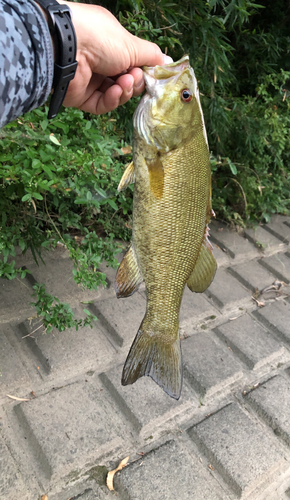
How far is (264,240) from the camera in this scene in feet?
13.8

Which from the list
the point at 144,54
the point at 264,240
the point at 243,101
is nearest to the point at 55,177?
the point at 144,54

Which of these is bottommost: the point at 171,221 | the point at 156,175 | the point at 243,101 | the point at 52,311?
the point at 52,311

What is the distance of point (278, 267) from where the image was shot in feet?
12.6

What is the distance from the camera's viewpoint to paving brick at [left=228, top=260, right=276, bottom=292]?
3.48 metres

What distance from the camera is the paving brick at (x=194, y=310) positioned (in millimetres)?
2862

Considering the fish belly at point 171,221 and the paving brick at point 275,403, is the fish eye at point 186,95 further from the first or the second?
the paving brick at point 275,403

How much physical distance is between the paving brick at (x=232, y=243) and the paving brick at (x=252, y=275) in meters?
0.13

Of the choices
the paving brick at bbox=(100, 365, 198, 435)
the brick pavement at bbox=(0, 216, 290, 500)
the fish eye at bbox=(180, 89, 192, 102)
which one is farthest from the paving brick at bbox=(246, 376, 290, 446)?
the fish eye at bbox=(180, 89, 192, 102)

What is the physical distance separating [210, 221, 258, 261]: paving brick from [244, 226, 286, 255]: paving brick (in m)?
0.08

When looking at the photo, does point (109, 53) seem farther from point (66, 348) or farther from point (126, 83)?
point (66, 348)

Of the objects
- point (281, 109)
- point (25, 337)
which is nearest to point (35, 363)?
point (25, 337)

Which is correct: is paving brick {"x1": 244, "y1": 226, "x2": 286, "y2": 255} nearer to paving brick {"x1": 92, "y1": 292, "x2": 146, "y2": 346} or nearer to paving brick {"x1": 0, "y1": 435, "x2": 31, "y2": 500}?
paving brick {"x1": 92, "y1": 292, "x2": 146, "y2": 346}

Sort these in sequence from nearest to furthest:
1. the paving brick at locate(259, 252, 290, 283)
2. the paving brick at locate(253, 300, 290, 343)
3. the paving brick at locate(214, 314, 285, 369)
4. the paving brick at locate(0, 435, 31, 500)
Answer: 1. the paving brick at locate(0, 435, 31, 500)
2. the paving brick at locate(214, 314, 285, 369)
3. the paving brick at locate(253, 300, 290, 343)
4. the paving brick at locate(259, 252, 290, 283)

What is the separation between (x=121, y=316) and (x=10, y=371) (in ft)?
2.64
